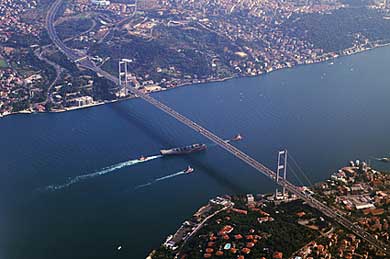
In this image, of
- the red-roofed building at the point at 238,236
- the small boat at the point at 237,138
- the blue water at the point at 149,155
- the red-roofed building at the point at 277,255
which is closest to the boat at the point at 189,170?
the blue water at the point at 149,155

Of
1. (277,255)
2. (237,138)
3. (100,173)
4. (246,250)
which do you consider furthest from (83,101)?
(277,255)

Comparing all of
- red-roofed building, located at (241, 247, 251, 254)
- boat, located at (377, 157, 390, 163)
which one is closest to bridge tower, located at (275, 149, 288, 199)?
boat, located at (377, 157, 390, 163)

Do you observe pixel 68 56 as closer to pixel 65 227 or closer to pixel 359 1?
pixel 65 227

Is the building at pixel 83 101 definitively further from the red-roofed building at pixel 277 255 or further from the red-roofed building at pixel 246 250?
the red-roofed building at pixel 277 255

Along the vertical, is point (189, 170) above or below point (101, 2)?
below

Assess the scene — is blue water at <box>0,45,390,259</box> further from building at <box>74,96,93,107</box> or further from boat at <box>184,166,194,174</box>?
building at <box>74,96,93,107</box>

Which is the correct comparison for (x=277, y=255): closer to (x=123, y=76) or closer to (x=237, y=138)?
(x=237, y=138)

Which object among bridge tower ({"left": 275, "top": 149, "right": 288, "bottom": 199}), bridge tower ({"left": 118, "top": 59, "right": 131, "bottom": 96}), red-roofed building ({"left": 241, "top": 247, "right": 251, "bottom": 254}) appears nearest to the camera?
red-roofed building ({"left": 241, "top": 247, "right": 251, "bottom": 254})
